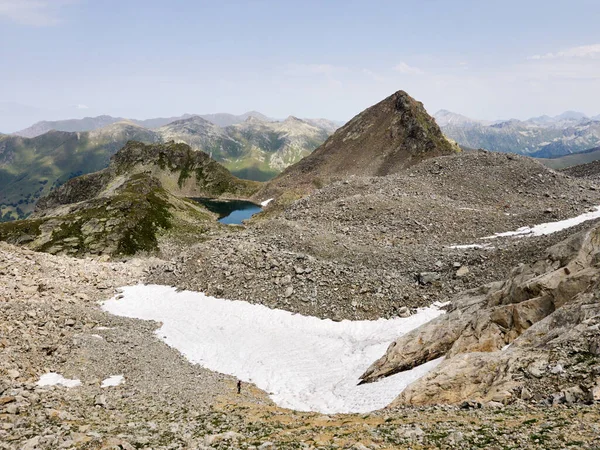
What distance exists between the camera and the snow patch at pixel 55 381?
22.2 m

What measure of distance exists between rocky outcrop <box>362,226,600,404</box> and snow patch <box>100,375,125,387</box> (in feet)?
50.7

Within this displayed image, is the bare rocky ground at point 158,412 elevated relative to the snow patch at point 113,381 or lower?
elevated

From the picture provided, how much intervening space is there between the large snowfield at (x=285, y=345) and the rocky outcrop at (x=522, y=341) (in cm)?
228

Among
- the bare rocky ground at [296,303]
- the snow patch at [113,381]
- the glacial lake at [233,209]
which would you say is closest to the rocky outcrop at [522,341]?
the bare rocky ground at [296,303]

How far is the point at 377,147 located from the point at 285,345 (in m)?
127

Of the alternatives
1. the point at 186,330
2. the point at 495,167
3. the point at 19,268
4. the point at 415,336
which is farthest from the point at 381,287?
the point at 495,167

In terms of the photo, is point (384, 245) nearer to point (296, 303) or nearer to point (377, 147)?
point (296, 303)

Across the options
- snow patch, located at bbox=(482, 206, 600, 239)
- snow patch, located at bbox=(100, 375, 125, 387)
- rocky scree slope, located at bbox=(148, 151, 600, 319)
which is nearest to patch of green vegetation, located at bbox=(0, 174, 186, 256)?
rocky scree slope, located at bbox=(148, 151, 600, 319)

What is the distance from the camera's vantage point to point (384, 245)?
50.2 metres

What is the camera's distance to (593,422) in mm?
11359

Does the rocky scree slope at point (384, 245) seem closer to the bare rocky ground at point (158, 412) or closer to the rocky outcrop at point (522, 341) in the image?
the rocky outcrop at point (522, 341)

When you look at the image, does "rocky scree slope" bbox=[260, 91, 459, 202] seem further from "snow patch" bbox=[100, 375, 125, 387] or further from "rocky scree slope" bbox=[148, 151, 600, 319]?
"snow patch" bbox=[100, 375, 125, 387]

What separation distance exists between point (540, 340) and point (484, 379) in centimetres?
335

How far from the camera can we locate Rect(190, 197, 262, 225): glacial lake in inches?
6019
